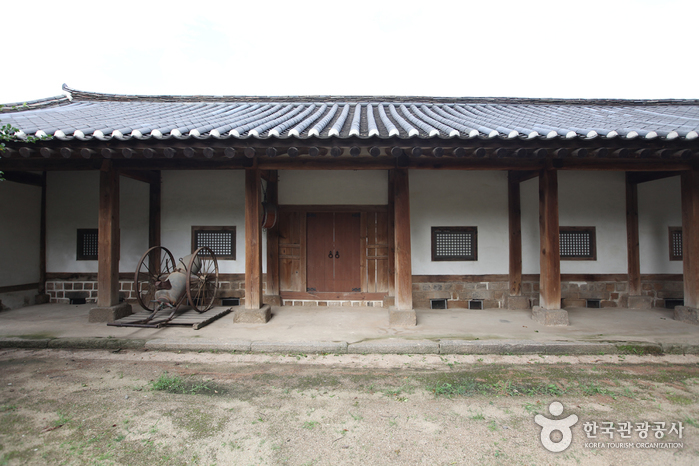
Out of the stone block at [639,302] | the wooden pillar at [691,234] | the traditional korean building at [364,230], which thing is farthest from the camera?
the traditional korean building at [364,230]

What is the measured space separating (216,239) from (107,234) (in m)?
2.02

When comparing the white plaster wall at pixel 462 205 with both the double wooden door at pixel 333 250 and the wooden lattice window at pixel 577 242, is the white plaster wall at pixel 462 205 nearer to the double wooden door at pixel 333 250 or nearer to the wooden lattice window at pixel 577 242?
the wooden lattice window at pixel 577 242

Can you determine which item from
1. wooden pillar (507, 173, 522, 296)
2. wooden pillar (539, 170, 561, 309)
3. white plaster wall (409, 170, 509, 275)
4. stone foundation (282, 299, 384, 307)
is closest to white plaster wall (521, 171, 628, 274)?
wooden pillar (507, 173, 522, 296)

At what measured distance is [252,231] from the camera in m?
5.37

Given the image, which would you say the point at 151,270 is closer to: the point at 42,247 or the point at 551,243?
the point at 42,247

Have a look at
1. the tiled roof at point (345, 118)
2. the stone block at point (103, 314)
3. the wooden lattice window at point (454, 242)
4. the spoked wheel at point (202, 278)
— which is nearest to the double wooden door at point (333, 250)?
the wooden lattice window at point (454, 242)

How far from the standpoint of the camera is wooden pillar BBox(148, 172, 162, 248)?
6.96 m

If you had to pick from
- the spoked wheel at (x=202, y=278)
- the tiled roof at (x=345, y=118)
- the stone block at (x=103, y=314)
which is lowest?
the stone block at (x=103, y=314)

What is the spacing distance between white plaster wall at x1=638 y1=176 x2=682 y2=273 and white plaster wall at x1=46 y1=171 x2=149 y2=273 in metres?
10.6

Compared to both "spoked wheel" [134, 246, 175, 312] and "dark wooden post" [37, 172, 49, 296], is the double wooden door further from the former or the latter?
"dark wooden post" [37, 172, 49, 296]

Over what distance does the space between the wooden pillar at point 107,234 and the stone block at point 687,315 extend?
31.6 feet

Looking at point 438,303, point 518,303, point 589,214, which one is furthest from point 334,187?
point 589,214

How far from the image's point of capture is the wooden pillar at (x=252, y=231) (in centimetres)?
532

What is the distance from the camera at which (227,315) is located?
19.8 feet
